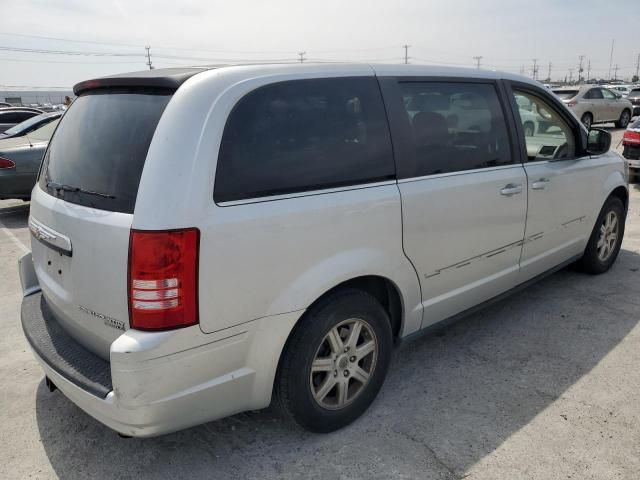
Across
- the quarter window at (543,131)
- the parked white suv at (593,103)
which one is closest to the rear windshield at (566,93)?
the parked white suv at (593,103)

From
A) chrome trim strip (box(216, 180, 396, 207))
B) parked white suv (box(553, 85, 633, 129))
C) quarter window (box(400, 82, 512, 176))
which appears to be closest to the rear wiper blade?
chrome trim strip (box(216, 180, 396, 207))

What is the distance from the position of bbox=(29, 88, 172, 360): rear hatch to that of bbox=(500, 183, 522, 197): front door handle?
2.18 m

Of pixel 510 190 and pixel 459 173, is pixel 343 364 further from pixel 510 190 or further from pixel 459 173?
pixel 510 190

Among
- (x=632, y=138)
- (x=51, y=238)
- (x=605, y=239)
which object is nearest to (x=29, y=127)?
(x=51, y=238)

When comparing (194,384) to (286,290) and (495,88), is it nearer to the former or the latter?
(286,290)

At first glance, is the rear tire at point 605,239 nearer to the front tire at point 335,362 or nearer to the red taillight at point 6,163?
the front tire at point 335,362

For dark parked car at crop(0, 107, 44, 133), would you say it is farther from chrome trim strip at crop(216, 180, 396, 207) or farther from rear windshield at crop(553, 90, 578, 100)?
rear windshield at crop(553, 90, 578, 100)

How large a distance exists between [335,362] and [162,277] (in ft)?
3.41

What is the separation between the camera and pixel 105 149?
2365mm

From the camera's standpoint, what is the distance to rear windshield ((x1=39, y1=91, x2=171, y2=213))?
218cm

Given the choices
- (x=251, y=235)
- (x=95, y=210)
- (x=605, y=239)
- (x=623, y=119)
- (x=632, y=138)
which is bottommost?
(x=623, y=119)

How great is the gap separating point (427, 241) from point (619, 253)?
3.67 m

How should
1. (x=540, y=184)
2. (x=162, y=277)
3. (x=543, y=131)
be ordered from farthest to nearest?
(x=543, y=131), (x=540, y=184), (x=162, y=277)

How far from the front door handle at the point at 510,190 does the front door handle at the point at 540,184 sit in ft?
0.66
